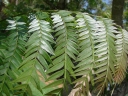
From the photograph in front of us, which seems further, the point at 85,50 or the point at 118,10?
the point at 118,10

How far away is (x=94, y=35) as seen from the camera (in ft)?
1.92

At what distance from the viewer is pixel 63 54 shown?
1.71ft

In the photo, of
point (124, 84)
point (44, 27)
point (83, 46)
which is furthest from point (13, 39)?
point (124, 84)

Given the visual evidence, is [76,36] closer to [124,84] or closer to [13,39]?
[13,39]

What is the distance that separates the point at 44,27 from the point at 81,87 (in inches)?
7.8

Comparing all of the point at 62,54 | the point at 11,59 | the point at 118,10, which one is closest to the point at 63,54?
the point at 62,54

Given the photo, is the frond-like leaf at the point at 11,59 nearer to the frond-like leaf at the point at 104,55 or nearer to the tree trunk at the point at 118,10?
the frond-like leaf at the point at 104,55

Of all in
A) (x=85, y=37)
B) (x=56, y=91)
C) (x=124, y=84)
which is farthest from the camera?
(x=124, y=84)

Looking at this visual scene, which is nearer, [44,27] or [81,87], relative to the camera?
[81,87]

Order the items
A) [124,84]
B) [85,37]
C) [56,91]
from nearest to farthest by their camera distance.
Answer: [56,91] → [85,37] → [124,84]

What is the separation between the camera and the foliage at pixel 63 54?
0.49 meters

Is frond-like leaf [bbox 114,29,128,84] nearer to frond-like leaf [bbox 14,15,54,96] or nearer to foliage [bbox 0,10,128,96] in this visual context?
foliage [bbox 0,10,128,96]

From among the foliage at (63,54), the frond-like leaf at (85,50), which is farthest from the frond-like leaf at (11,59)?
the frond-like leaf at (85,50)

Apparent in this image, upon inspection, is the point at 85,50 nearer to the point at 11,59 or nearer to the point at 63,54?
the point at 63,54
